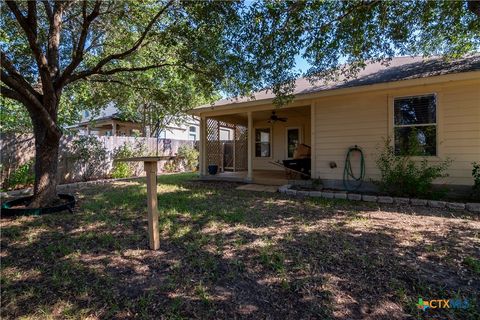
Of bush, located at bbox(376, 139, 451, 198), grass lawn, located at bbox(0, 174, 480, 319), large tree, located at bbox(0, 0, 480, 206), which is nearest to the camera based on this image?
grass lawn, located at bbox(0, 174, 480, 319)

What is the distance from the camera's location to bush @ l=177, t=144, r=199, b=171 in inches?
534

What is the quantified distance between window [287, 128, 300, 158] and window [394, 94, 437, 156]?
5.08 m

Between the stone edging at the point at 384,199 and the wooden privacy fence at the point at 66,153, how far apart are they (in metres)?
6.93

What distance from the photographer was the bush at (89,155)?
8.41m

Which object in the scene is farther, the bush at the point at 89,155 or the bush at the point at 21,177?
the bush at the point at 89,155

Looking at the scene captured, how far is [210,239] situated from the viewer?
329 centimetres

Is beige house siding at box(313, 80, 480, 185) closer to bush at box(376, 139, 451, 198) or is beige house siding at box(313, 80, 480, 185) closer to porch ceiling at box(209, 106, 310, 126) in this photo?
bush at box(376, 139, 451, 198)

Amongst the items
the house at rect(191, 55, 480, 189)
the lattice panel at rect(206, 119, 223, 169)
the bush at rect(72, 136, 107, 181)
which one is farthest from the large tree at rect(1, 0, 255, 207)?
the lattice panel at rect(206, 119, 223, 169)

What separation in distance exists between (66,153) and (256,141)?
7.80 meters

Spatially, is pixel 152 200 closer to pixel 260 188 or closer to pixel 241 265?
pixel 241 265

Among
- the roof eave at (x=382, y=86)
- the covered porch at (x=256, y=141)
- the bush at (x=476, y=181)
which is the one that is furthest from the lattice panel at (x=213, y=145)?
the bush at (x=476, y=181)

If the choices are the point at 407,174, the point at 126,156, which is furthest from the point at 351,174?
the point at 126,156

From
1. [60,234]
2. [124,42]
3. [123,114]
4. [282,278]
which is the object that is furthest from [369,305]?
[123,114]

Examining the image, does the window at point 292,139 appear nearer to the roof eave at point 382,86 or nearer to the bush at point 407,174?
the roof eave at point 382,86
